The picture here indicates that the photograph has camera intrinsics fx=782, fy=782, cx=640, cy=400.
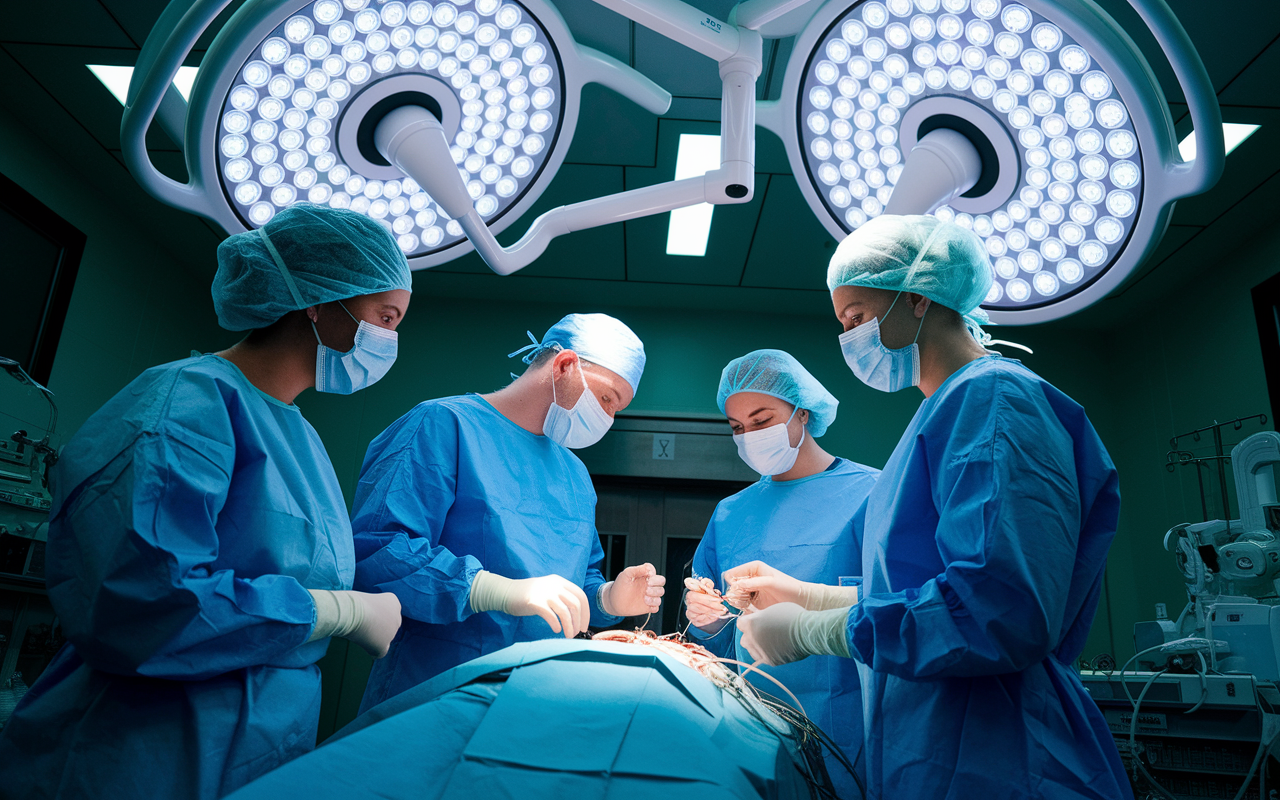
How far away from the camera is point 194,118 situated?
0.77 m

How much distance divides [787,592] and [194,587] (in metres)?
1.09

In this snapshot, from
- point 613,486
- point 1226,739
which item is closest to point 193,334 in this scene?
point 613,486

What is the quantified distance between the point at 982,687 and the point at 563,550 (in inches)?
38.8

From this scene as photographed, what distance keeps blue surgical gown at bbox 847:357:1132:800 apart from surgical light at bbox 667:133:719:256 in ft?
5.64

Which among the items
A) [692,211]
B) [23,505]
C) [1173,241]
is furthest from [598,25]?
[1173,241]

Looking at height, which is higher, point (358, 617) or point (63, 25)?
point (63, 25)

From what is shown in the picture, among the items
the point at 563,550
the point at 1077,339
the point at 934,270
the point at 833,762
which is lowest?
the point at 833,762

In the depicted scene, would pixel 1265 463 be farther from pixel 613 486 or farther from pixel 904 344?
pixel 613 486

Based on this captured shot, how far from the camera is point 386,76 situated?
0.91 m

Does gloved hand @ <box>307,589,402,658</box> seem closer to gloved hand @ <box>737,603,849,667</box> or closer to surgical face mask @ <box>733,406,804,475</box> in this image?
gloved hand @ <box>737,603,849,667</box>

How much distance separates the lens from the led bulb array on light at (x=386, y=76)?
84 cm

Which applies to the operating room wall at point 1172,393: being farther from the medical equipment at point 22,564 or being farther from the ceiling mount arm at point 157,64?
the medical equipment at point 22,564

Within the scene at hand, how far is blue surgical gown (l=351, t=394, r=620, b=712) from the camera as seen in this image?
4.70 feet

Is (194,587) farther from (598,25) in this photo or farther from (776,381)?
(598,25)
